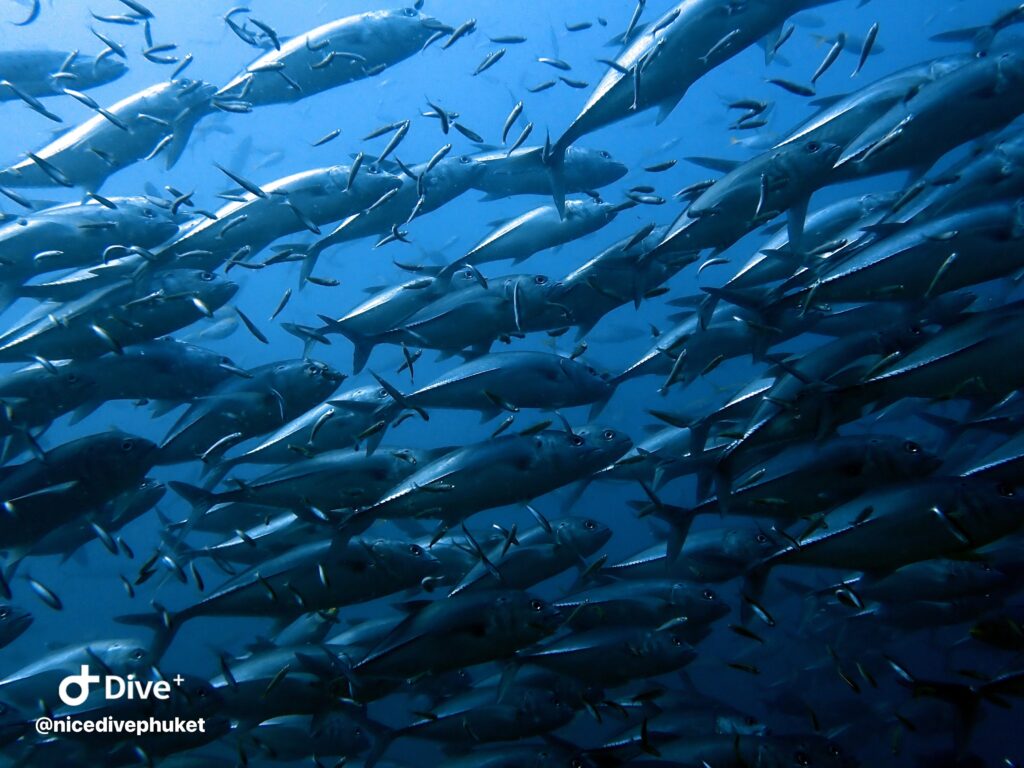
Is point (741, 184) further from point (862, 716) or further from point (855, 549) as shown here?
point (862, 716)

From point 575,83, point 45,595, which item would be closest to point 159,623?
point 45,595

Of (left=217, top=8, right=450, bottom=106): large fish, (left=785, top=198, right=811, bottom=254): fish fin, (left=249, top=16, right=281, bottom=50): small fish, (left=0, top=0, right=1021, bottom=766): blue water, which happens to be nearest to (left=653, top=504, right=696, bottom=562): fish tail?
(left=785, top=198, right=811, bottom=254): fish fin

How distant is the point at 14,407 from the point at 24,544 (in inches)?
34.1

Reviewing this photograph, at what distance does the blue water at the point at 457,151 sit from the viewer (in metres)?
18.5

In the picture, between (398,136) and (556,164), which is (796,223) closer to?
(556,164)

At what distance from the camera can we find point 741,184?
3.69 meters

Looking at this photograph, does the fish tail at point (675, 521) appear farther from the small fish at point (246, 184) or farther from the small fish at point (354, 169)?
the small fish at point (246, 184)

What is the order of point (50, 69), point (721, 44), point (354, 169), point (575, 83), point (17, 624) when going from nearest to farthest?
point (721, 44)
point (354, 169)
point (17, 624)
point (50, 69)
point (575, 83)

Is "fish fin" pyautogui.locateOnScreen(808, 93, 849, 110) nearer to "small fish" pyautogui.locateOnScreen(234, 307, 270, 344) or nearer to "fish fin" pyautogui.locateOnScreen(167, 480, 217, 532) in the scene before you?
"small fish" pyautogui.locateOnScreen(234, 307, 270, 344)

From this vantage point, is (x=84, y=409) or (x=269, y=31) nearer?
(x=84, y=409)

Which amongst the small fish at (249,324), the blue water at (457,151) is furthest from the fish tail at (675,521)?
the blue water at (457,151)

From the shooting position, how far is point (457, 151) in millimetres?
21375

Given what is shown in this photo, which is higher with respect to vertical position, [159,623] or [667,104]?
[667,104]

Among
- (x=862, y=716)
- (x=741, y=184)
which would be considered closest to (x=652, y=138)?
(x=862, y=716)
